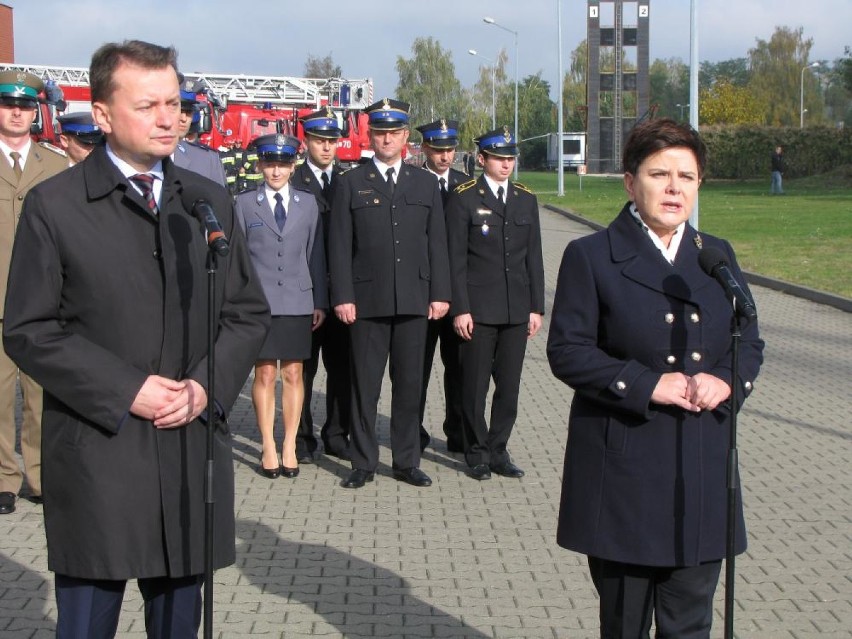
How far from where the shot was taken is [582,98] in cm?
12938

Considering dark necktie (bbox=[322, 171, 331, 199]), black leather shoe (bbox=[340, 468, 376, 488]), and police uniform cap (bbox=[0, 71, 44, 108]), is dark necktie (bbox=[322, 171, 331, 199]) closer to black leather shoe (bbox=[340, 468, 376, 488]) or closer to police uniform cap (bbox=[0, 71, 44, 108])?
black leather shoe (bbox=[340, 468, 376, 488])

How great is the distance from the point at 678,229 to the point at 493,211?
434 centimetres

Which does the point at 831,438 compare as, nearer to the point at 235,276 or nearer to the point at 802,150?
the point at 235,276

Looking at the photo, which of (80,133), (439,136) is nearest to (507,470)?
(439,136)

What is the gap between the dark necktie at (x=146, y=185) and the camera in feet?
11.8

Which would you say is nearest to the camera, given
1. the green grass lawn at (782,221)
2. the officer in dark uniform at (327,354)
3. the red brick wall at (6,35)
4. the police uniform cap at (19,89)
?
the police uniform cap at (19,89)

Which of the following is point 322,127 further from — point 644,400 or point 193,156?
point 644,400

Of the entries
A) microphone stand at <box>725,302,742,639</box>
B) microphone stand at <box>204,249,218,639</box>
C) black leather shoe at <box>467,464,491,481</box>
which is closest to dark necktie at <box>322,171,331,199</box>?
black leather shoe at <box>467,464,491,481</box>

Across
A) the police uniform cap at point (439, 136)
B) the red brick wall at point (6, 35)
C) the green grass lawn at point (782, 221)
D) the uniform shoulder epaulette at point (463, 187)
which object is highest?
the red brick wall at point (6, 35)

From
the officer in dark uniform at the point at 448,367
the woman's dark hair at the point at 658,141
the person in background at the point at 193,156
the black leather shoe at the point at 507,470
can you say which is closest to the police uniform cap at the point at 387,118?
the officer in dark uniform at the point at 448,367

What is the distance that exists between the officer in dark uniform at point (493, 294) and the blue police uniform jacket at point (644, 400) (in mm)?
4243

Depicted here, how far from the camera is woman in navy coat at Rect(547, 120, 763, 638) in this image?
147 inches

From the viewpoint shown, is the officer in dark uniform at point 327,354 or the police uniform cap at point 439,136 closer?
the officer in dark uniform at point 327,354

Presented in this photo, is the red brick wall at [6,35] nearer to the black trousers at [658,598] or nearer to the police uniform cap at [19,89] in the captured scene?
the police uniform cap at [19,89]
